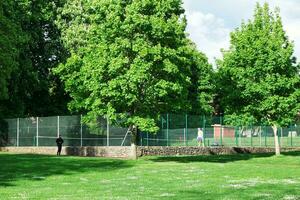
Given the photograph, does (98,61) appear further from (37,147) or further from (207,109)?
(207,109)

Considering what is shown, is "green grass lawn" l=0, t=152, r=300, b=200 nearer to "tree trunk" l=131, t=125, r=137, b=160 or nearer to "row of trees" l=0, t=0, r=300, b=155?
"row of trees" l=0, t=0, r=300, b=155

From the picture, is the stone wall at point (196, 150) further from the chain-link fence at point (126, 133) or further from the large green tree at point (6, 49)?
the large green tree at point (6, 49)

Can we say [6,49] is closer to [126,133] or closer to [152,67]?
[126,133]

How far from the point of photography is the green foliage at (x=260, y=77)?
4262 cm

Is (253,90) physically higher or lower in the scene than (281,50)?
lower

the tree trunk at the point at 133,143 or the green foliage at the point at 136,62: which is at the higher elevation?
the green foliage at the point at 136,62

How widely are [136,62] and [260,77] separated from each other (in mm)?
12522

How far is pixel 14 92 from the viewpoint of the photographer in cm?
5953

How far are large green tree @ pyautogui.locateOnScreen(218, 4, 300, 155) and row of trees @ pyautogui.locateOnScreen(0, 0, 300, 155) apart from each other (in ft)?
0.26

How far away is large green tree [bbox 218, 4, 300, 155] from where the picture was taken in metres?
42.6

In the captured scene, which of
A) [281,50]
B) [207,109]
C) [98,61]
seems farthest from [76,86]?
[207,109]

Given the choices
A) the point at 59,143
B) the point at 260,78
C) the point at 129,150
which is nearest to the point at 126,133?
the point at 129,150

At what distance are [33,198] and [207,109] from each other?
5663 centimetres

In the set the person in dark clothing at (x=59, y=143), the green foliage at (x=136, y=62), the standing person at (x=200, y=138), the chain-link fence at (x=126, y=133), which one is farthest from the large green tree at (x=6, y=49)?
the standing person at (x=200, y=138)
